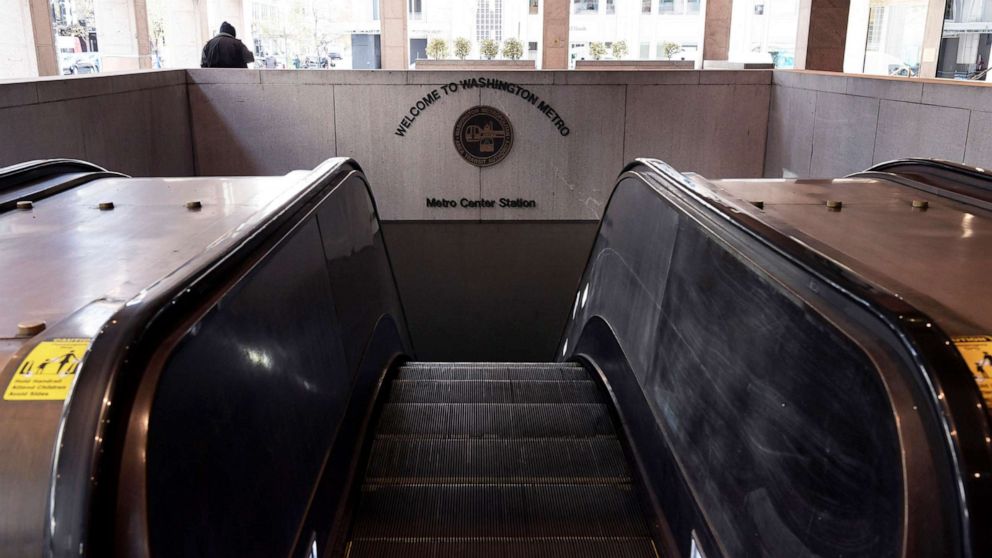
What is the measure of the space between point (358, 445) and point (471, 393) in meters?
1.12

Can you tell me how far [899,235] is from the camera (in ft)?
9.11

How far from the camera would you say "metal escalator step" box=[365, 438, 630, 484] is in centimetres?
327

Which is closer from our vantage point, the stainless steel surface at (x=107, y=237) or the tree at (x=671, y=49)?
the stainless steel surface at (x=107, y=237)

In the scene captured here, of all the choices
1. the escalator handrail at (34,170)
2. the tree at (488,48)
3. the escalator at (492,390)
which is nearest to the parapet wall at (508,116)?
the tree at (488,48)

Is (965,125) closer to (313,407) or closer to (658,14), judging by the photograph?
(313,407)


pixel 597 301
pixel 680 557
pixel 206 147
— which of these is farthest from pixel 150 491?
pixel 206 147

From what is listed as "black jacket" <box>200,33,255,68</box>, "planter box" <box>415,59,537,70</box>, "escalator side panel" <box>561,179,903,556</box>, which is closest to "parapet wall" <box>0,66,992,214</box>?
"black jacket" <box>200,33,255,68</box>

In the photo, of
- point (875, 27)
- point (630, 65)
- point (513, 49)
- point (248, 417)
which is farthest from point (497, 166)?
point (875, 27)

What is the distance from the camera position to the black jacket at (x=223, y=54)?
1027 cm

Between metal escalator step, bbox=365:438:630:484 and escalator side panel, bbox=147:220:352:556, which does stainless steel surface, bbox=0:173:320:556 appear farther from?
metal escalator step, bbox=365:438:630:484

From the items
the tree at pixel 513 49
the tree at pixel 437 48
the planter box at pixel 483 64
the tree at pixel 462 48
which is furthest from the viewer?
the tree at pixel 437 48

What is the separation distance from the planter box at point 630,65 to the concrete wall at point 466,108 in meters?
2.92

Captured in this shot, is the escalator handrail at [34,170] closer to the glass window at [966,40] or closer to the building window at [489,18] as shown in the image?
the glass window at [966,40]

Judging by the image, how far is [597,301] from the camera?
4738 millimetres
